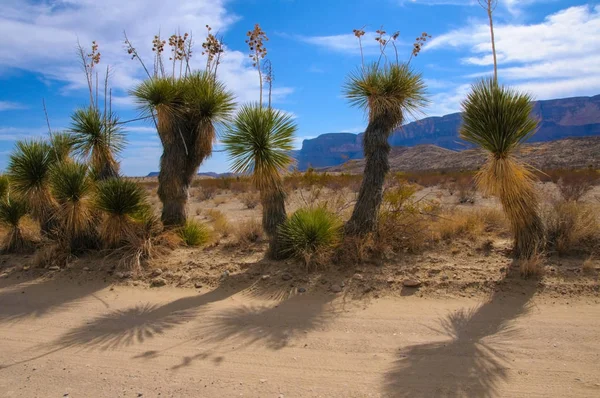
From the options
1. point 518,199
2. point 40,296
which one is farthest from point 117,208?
point 518,199

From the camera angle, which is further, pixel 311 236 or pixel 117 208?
pixel 117 208

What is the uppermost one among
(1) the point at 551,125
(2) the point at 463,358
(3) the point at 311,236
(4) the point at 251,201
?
(1) the point at 551,125

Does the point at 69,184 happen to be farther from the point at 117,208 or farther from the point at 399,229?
the point at 399,229

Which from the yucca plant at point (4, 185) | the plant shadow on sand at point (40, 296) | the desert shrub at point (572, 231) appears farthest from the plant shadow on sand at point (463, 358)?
the yucca plant at point (4, 185)

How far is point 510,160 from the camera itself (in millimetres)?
7191

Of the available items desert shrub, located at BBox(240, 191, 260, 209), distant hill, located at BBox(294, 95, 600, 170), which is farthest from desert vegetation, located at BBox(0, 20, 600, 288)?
distant hill, located at BBox(294, 95, 600, 170)

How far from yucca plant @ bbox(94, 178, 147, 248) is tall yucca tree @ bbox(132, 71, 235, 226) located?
29.9 inches

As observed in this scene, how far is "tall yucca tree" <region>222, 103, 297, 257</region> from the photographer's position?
787cm

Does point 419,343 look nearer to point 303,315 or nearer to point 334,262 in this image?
point 303,315

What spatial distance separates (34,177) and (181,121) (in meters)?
3.49

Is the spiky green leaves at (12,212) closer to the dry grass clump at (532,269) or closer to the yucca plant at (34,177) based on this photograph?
the yucca plant at (34,177)

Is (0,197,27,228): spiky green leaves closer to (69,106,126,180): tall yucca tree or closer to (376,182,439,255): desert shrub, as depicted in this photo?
(69,106,126,180): tall yucca tree

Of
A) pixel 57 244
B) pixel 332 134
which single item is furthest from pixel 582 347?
pixel 332 134

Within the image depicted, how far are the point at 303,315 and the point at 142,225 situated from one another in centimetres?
465
